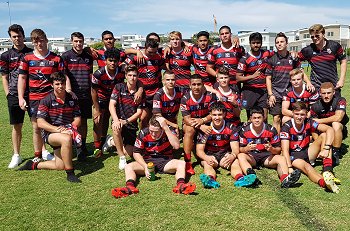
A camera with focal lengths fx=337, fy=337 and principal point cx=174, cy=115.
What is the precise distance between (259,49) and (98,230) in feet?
13.8

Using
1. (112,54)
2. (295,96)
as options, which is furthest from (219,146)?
(112,54)

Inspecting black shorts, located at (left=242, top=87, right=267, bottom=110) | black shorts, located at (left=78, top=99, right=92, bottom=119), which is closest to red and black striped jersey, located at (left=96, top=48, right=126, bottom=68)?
black shorts, located at (left=78, top=99, right=92, bottom=119)

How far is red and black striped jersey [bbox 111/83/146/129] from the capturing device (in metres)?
5.65

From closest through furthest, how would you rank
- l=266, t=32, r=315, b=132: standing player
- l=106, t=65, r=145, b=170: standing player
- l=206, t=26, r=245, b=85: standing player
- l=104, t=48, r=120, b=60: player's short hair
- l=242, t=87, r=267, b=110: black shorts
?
l=106, t=65, r=145, b=170: standing player
l=104, t=48, r=120, b=60: player's short hair
l=266, t=32, r=315, b=132: standing player
l=206, t=26, r=245, b=85: standing player
l=242, t=87, r=267, b=110: black shorts

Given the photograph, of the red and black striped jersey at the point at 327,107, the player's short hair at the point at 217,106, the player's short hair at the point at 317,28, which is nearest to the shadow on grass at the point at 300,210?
the player's short hair at the point at 217,106

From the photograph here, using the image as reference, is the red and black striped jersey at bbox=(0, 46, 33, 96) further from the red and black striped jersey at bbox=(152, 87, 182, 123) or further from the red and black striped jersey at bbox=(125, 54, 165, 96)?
the red and black striped jersey at bbox=(152, 87, 182, 123)

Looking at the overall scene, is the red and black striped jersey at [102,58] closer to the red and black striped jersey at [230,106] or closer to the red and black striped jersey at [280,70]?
the red and black striped jersey at [230,106]

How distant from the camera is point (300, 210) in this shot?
12.4 ft

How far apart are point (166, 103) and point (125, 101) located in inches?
27.6

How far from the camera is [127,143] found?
5.94 m

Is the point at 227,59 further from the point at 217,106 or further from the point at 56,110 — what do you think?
the point at 56,110

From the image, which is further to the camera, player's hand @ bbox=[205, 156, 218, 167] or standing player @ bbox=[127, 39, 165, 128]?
standing player @ bbox=[127, 39, 165, 128]

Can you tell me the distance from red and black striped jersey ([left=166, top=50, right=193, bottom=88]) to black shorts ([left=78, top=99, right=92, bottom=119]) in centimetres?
172

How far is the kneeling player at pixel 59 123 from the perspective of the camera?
16.1 feet
